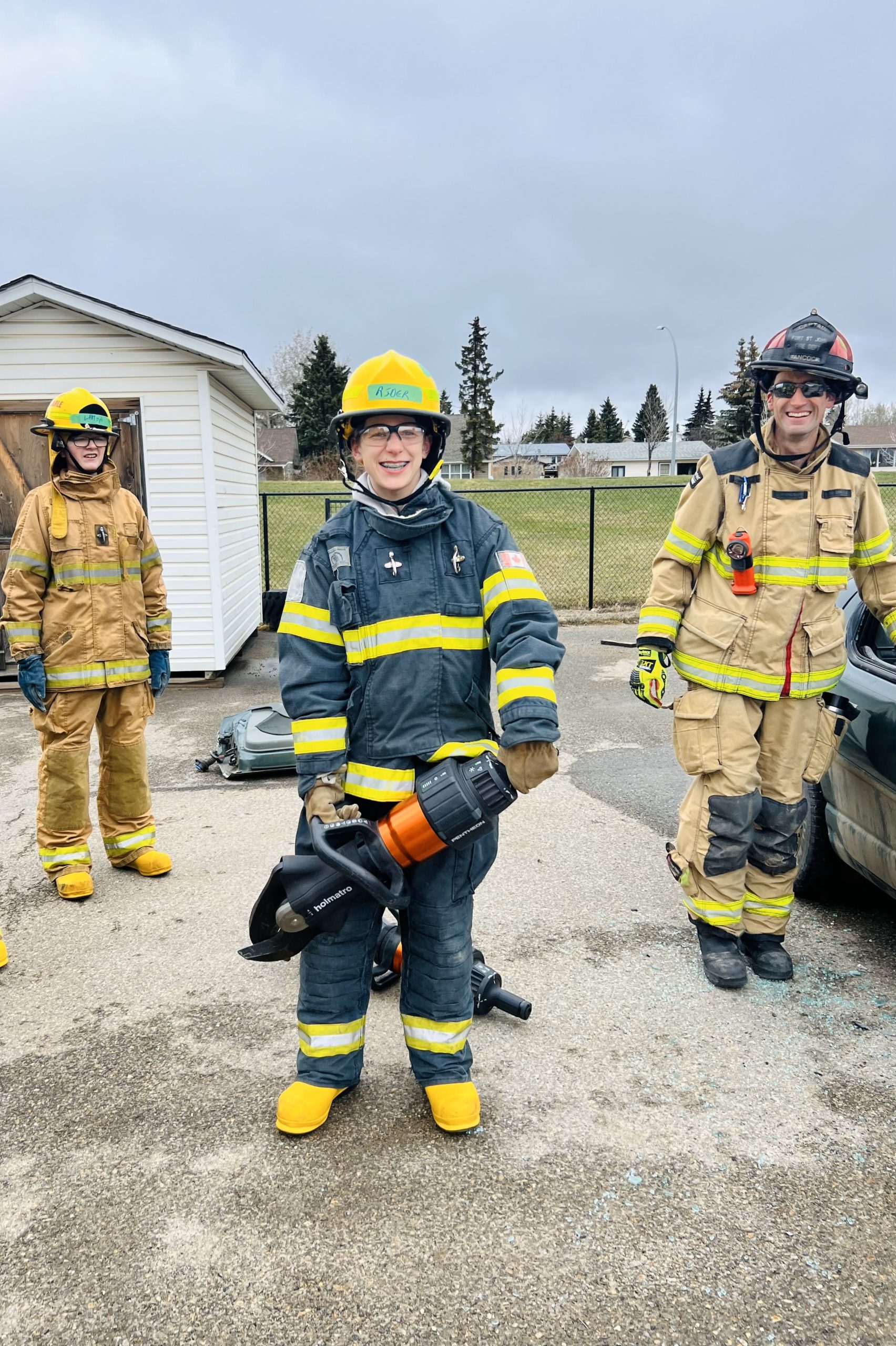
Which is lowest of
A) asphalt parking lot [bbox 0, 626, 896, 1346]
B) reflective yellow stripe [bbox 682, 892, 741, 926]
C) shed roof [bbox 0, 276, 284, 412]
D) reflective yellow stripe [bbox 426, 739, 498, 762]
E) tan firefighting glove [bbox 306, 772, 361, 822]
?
asphalt parking lot [bbox 0, 626, 896, 1346]

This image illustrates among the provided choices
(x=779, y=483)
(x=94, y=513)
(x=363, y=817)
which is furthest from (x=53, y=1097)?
(x=779, y=483)

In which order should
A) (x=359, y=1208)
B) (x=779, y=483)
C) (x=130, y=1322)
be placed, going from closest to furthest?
1. (x=130, y=1322)
2. (x=359, y=1208)
3. (x=779, y=483)

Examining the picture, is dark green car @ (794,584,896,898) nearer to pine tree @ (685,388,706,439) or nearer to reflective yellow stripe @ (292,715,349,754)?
reflective yellow stripe @ (292,715,349,754)

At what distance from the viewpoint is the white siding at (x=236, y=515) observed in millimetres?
8812

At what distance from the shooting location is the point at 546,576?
60.7 ft

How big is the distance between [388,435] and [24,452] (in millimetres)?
6979

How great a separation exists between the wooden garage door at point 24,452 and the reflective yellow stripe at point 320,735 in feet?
21.8

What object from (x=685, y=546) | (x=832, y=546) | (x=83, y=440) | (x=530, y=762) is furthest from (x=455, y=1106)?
(x=83, y=440)

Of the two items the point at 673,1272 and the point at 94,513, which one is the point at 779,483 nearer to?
the point at 673,1272

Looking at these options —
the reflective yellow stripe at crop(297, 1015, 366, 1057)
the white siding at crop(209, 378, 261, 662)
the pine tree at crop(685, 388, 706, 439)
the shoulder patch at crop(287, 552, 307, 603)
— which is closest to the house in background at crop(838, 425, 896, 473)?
the pine tree at crop(685, 388, 706, 439)

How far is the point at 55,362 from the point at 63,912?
5.89 metres

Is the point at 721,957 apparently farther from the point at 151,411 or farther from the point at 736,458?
the point at 151,411

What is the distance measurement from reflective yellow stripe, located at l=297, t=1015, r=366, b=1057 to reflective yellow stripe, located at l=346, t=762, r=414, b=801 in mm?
671

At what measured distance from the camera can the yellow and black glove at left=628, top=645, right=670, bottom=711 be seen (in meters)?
3.33
